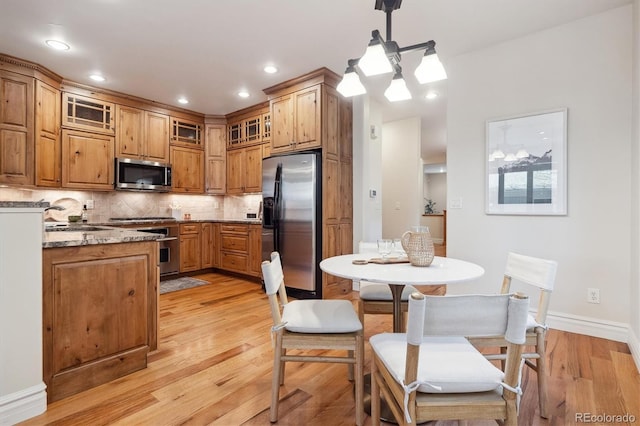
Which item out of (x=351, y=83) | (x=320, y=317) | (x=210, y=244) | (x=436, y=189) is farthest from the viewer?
(x=436, y=189)

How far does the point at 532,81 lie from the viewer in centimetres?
280

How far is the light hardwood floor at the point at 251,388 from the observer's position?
1.60m

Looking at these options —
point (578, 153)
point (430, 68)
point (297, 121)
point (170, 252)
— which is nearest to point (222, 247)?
point (170, 252)

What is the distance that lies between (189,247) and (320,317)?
3.69 meters

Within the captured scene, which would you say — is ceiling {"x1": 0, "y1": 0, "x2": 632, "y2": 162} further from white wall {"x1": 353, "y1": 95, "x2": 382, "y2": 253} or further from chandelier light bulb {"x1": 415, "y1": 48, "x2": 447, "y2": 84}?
chandelier light bulb {"x1": 415, "y1": 48, "x2": 447, "y2": 84}

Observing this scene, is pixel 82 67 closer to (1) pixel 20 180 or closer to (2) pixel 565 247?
(1) pixel 20 180

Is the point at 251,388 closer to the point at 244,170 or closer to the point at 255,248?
the point at 255,248

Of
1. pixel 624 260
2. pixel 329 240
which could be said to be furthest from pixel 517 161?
pixel 329 240

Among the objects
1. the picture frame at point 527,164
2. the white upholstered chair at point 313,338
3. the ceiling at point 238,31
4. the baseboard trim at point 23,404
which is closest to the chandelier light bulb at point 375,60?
the ceiling at point 238,31

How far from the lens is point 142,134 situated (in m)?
4.54

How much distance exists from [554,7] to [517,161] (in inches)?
46.6

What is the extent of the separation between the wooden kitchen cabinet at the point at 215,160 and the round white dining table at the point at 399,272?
386 centimetres

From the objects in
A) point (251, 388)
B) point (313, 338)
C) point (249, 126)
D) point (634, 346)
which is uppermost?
point (249, 126)

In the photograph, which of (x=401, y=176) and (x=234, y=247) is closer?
(x=234, y=247)
